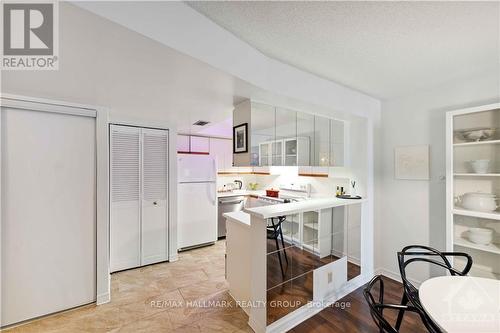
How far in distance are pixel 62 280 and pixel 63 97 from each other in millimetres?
1848

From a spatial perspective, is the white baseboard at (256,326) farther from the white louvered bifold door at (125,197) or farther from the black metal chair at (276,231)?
the white louvered bifold door at (125,197)

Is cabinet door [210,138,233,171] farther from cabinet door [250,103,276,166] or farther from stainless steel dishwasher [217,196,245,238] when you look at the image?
cabinet door [250,103,276,166]

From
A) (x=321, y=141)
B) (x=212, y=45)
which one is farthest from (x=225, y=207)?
(x=212, y=45)

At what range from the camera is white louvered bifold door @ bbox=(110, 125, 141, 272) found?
116 inches

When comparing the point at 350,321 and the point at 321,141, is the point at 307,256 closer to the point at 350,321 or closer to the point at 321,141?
the point at 350,321

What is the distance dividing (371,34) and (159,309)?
311 centimetres

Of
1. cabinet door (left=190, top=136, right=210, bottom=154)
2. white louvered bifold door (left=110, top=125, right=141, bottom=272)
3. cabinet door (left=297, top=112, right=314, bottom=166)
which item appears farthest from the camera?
cabinet door (left=190, top=136, right=210, bottom=154)

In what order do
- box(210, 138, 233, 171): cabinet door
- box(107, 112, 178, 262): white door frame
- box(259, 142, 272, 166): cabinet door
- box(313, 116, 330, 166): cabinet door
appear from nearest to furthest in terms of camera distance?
box(259, 142, 272, 166): cabinet door < box(313, 116, 330, 166): cabinet door < box(107, 112, 178, 262): white door frame < box(210, 138, 233, 171): cabinet door

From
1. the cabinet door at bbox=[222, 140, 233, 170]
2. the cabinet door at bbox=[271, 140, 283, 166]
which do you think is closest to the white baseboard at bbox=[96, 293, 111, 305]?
the cabinet door at bbox=[271, 140, 283, 166]

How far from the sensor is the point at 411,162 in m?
2.69

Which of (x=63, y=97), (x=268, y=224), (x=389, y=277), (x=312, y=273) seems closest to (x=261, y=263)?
(x=268, y=224)

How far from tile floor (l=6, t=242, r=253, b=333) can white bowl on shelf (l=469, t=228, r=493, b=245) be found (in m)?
2.40

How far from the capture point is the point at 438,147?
250cm

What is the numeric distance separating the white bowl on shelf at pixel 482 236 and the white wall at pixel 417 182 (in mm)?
314
